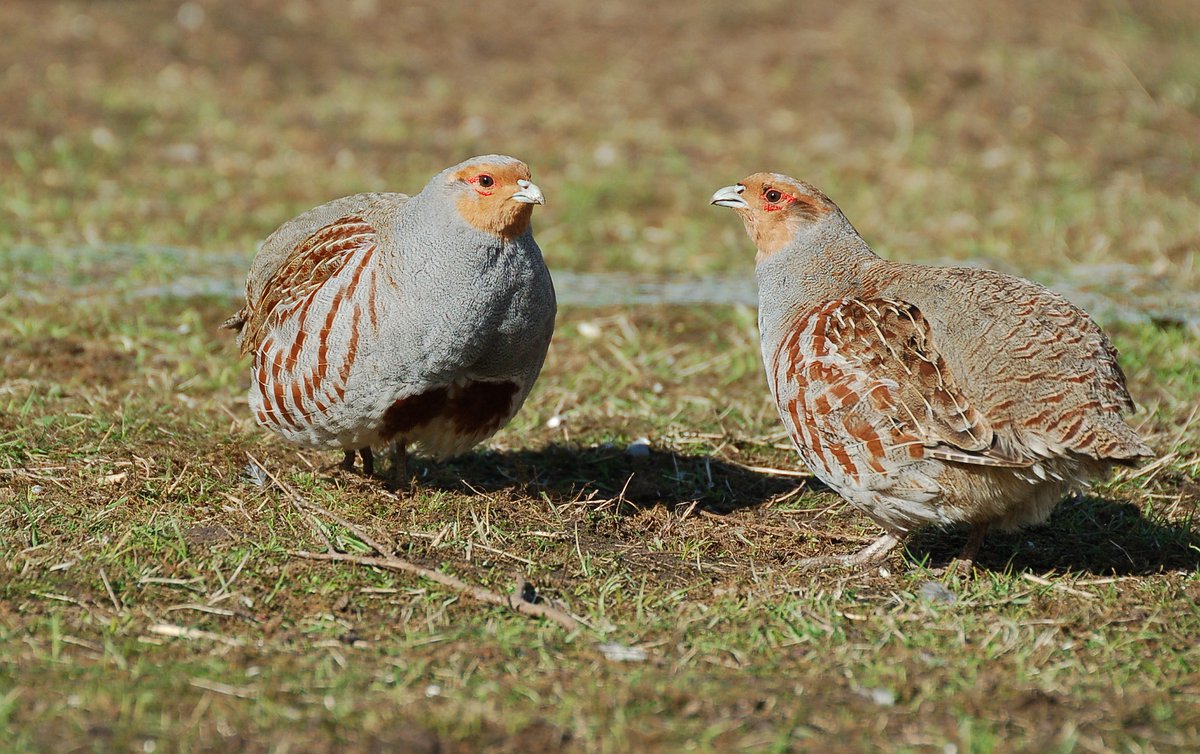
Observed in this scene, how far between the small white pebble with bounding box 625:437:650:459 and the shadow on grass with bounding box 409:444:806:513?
0.7 inches

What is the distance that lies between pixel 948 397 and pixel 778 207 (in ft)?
3.54

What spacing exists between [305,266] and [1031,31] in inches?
342

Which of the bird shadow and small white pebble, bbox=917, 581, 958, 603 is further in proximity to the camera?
the bird shadow

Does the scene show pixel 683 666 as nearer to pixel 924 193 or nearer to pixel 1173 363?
pixel 1173 363

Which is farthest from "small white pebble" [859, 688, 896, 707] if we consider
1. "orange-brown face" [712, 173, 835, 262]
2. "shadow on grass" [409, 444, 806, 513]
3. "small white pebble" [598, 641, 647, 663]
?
"orange-brown face" [712, 173, 835, 262]

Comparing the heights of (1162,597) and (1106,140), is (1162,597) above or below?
below

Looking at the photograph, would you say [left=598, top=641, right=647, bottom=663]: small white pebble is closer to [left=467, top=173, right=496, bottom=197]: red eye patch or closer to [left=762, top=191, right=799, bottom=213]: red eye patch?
[left=467, top=173, right=496, bottom=197]: red eye patch

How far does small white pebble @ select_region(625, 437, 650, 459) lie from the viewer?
5316 millimetres

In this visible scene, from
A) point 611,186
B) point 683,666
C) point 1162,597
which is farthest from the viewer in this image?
point 611,186

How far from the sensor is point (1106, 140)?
32.4 feet

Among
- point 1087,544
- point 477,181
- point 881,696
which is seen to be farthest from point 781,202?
point 881,696

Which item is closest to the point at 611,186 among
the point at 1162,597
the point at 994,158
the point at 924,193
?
the point at 924,193

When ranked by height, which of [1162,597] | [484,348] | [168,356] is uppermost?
[484,348]

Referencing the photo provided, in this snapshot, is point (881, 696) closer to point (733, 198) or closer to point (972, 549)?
point (972, 549)
